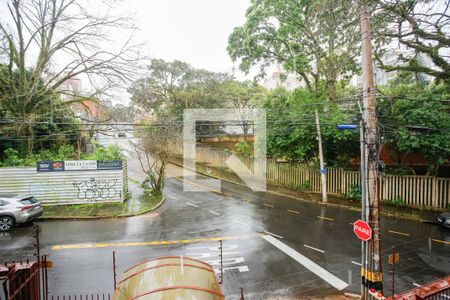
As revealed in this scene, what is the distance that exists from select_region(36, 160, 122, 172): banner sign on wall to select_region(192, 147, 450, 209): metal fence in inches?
471

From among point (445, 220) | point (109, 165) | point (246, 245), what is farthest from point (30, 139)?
point (445, 220)

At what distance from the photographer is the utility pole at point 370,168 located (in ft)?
22.8

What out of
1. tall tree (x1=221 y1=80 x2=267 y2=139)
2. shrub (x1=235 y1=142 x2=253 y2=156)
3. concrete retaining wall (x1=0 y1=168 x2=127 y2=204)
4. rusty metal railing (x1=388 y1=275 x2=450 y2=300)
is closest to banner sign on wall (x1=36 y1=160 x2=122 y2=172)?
concrete retaining wall (x1=0 y1=168 x2=127 y2=204)

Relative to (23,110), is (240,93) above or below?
above

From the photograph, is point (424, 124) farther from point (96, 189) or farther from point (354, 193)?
point (96, 189)

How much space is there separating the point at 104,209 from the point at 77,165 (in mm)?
3355

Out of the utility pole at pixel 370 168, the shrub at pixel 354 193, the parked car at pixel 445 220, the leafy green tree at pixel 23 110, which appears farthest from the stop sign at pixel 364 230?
the leafy green tree at pixel 23 110

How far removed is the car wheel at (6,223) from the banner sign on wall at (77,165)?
179 inches

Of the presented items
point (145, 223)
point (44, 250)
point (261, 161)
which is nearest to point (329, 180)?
point (261, 161)

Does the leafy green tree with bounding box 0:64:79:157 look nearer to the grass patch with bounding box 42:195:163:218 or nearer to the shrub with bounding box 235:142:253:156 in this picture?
the grass patch with bounding box 42:195:163:218

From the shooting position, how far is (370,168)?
7223 millimetres

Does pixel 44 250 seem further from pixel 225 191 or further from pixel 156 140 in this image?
pixel 225 191

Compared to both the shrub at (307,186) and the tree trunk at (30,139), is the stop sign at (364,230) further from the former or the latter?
the tree trunk at (30,139)

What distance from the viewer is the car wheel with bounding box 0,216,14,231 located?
12.9 metres
